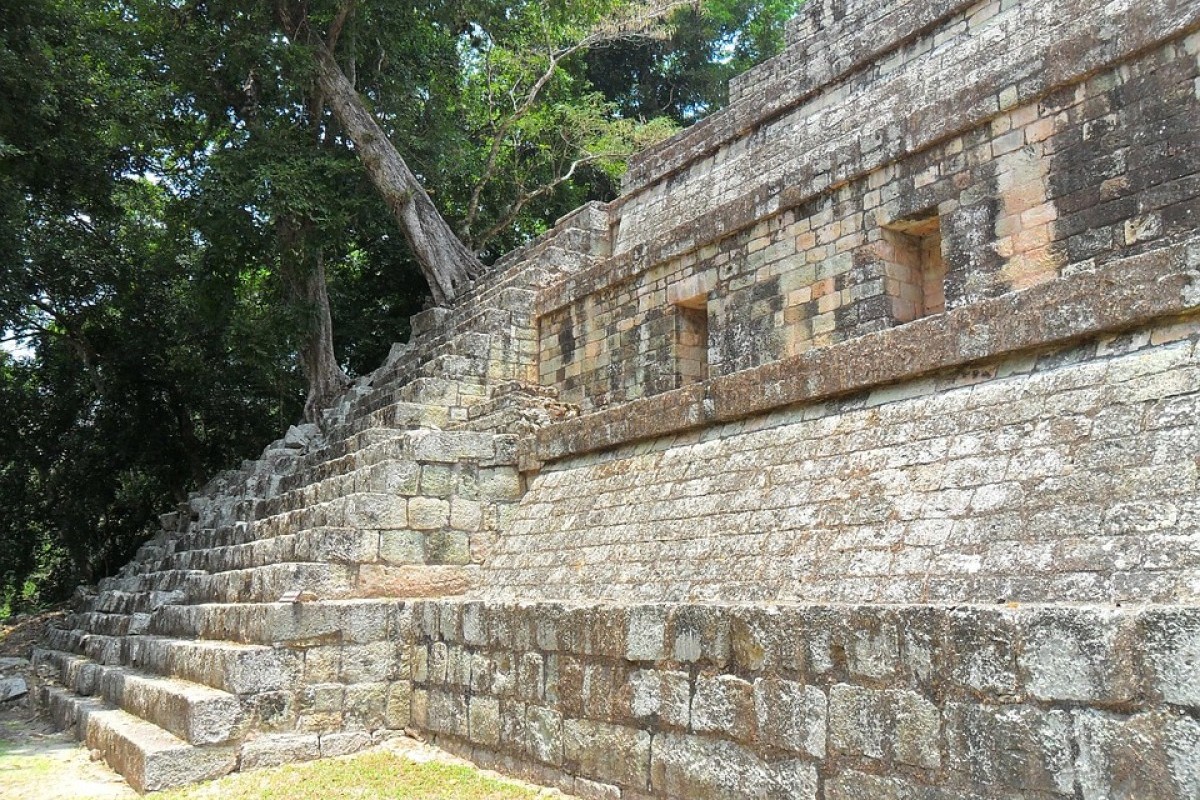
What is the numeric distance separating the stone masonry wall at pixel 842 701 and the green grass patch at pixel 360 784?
24 cm

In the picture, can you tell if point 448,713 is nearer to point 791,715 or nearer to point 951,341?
point 791,715

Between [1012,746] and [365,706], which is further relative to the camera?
[365,706]

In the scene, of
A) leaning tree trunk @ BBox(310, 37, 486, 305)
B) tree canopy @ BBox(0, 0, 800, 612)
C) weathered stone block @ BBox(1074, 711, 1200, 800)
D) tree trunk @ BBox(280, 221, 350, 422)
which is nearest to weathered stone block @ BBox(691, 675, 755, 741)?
weathered stone block @ BBox(1074, 711, 1200, 800)

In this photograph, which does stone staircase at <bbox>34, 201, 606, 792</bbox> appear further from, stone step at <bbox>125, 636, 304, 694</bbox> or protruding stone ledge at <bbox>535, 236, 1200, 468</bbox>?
protruding stone ledge at <bbox>535, 236, 1200, 468</bbox>

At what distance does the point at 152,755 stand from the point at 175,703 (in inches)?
25.8

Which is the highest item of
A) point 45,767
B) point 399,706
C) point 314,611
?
point 314,611

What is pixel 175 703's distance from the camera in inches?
254

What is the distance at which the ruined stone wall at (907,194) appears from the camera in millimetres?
5473

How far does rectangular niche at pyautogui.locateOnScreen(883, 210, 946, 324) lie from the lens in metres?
6.92

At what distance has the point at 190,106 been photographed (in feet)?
53.4

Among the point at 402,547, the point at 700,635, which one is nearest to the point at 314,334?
the point at 402,547

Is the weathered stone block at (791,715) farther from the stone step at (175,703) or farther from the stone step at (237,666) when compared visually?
the stone step at (175,703)

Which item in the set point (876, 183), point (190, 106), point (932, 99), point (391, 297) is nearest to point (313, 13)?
point (190, 106)

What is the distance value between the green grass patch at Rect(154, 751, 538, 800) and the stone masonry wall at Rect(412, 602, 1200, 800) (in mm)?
241
